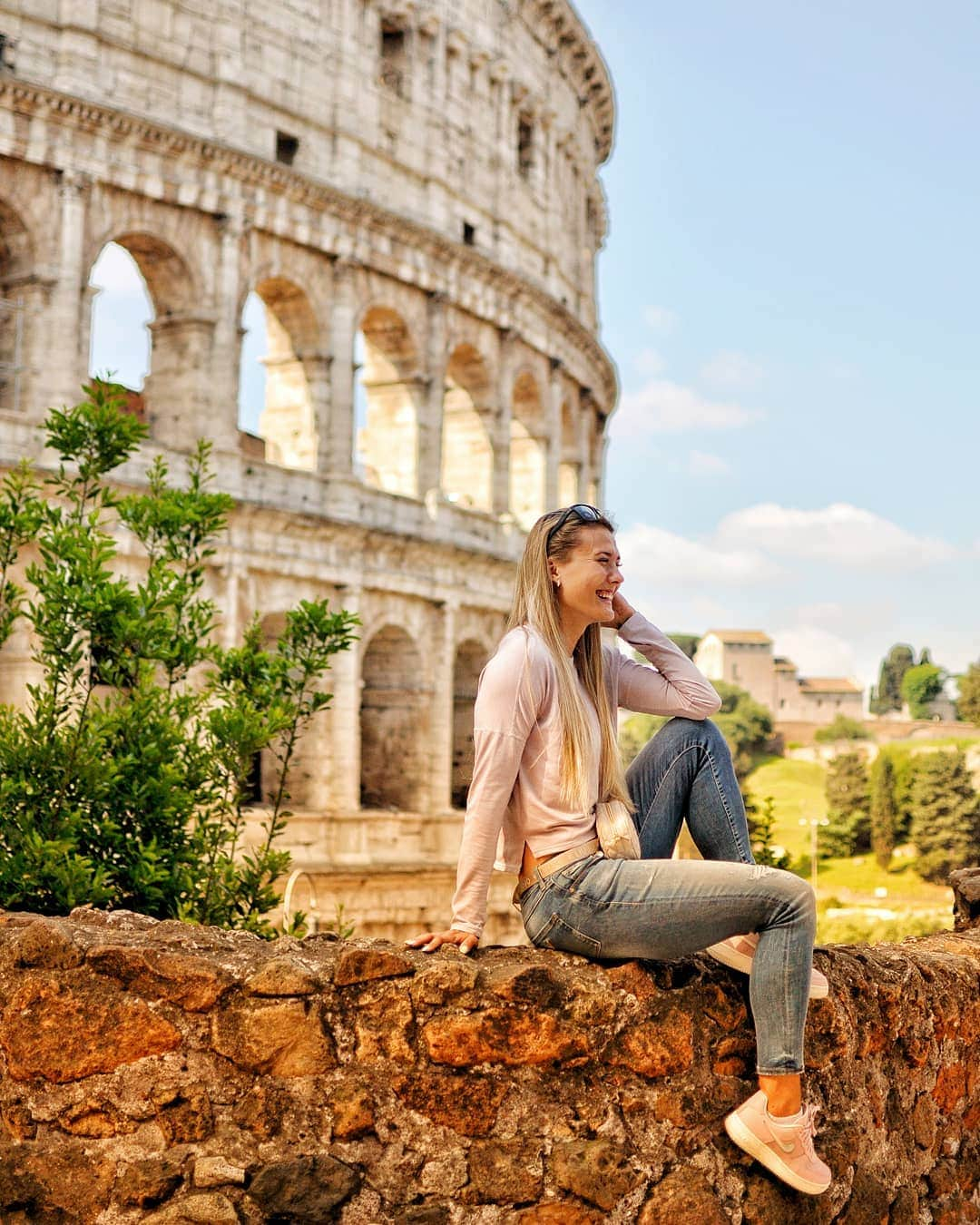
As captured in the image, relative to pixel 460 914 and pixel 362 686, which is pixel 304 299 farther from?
pixel 460 914

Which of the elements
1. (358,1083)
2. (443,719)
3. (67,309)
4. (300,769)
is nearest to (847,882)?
(443,719)

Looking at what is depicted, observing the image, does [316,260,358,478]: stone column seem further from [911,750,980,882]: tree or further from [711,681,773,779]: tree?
[711,681,773,779]: tree

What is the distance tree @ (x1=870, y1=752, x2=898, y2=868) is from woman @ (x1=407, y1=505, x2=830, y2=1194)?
66.0 metres

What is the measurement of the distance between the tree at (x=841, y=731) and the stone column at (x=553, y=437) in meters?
73.8

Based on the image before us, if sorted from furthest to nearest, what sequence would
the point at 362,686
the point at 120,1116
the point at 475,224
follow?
the point at 475,224 < the point at 362,686 < the point at 120,1116

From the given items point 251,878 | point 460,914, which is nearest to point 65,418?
point 251,878

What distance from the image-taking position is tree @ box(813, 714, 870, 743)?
330 feet

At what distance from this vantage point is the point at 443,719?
24875 mm

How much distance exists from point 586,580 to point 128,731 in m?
4.78

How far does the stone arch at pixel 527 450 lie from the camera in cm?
2870

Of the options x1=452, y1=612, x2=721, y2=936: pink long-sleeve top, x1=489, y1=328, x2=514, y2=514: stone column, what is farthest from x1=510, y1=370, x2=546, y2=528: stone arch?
x1=452, y1=612, x2=721, y2=936: pink long-sleeve top

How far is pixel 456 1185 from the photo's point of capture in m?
3.98

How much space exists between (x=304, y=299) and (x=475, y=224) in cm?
421

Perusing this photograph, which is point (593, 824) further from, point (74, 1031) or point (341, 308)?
point (341, 308)
